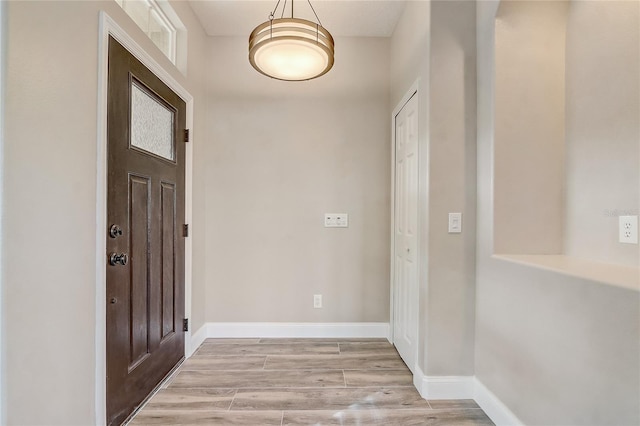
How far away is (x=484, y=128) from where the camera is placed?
1.89 m

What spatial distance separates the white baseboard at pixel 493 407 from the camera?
5.34 ft

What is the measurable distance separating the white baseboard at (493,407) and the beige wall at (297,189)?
111 cm

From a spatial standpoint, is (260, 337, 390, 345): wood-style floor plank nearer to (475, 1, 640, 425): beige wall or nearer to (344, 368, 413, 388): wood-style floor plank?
(344, 368, 413, 388): wood-style floor plank

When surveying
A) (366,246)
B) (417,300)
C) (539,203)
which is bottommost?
(417,300)

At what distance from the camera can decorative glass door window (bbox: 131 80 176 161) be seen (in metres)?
1.84

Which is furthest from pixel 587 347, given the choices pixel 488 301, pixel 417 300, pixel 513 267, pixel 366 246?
pixel 366 246

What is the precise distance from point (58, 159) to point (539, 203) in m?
2.42

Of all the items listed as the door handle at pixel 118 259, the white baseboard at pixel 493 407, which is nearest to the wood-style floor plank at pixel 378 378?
the white baseboard at pixel 493 407

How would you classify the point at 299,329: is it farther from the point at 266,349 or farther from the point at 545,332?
the point at 545,332

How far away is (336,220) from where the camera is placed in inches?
117

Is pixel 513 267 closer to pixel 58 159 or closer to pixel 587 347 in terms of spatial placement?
pixel 587 347

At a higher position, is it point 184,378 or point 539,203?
point 539,203

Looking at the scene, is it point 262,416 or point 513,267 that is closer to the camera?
point 513,267

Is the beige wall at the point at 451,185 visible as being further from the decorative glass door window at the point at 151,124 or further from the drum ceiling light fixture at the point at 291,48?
the decorative glass door window at the point at 151,124
